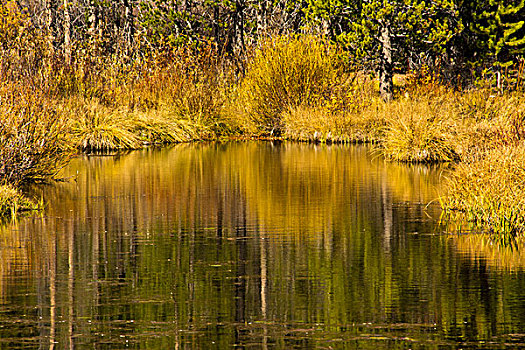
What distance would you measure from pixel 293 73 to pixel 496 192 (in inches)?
735

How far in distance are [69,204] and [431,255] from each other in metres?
7.18

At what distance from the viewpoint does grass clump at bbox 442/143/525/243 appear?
12.6 m

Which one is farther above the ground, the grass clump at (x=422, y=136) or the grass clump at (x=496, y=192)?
the grass clump at (x=422, y=136)

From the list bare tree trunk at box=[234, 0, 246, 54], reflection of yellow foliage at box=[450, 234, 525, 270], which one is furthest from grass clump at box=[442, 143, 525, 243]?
bare tree trunk at box=[234, 0, 246, 54]

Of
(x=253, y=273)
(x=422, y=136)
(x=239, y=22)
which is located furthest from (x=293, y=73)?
(x=253, y=273)

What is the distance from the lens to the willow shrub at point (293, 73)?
31.1 meters

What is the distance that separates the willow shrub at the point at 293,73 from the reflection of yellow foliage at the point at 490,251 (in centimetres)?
1886

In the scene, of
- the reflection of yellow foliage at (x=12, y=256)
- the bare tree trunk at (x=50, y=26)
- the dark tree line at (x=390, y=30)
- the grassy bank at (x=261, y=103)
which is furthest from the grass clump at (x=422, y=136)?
the reflection of yellow foliage at (x=12, y=256)

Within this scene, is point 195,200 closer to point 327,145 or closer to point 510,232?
point 510,232

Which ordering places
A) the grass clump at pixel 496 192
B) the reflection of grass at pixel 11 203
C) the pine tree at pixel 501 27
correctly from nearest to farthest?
1. the grass clump at pixel 496 192
2. the reflection of grass at pixel 11 203
3. the pine tree at pixel 501 27

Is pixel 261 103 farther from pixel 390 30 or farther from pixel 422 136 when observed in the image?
pixel 422 136

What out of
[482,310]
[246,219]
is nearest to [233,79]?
[246,219]

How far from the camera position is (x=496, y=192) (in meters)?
12.9

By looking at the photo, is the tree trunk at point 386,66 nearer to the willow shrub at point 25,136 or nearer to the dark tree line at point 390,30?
the dark tree line at point 390,30
